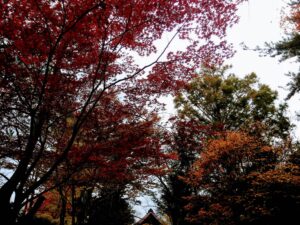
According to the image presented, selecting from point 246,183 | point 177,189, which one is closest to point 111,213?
point 177,189

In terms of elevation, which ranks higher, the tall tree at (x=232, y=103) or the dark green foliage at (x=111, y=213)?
the tall tree at (x=232, y=103)

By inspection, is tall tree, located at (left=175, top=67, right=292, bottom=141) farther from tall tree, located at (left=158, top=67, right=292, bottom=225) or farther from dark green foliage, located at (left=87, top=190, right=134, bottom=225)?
dark green foliage, located at (left=87, top=190, right=134, bottom=225)

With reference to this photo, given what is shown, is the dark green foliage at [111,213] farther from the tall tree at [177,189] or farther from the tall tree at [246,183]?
the tall tree at [246,183]

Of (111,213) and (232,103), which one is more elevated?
(232,103)

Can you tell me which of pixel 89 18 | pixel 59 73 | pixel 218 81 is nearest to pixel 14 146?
pixel 59 73

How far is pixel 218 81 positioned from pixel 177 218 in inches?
443

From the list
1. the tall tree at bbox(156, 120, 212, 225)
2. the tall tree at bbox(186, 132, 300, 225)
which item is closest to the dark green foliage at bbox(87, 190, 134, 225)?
the tall tree at bbox(156, 120, 212, 225)

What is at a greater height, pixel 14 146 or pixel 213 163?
pixel 213 163

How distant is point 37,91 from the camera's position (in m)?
6.78

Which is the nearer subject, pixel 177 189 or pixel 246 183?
pixel 246 183

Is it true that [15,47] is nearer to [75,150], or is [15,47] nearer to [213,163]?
[75,150]

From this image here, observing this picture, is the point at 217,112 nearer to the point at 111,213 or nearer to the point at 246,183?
the point at 246,183

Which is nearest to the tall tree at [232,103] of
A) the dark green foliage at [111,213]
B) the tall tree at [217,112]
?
the tall tree at [217,112]

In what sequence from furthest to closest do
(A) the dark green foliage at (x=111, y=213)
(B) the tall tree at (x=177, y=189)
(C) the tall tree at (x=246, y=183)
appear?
(B) the tall tree at (x=177, y=189)
(A) the dark green foliage at (x=111, y=213)
(C) the tall tree at (x=246, y=183)
